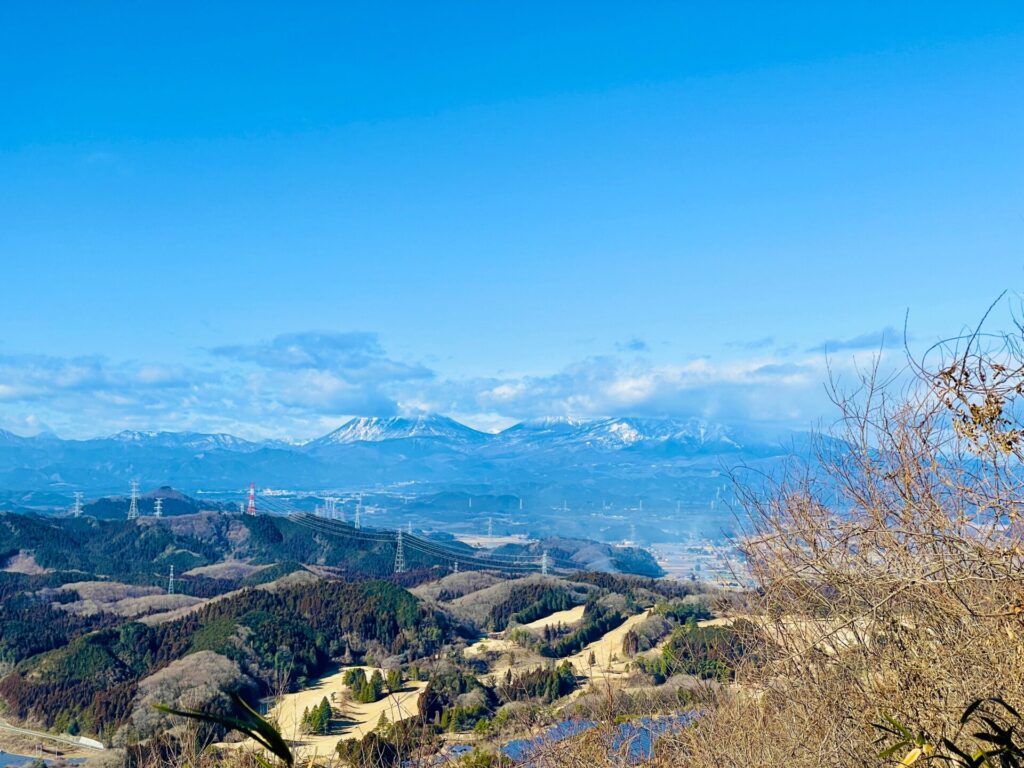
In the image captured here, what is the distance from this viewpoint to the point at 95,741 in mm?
38750

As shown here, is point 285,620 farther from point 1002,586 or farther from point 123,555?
point 123,555

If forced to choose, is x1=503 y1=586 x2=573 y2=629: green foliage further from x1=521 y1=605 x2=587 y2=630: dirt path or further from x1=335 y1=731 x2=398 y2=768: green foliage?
x1=335 y1=731 x2=398 y2=768: green foliage

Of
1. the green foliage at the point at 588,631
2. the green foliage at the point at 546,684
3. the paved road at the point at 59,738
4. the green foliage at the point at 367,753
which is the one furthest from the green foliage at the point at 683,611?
the green foliage at the point at 367,753

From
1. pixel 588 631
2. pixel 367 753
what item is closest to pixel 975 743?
pixel 367 753

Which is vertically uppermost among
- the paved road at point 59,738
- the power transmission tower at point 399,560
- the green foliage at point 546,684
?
the green foliage at point 546,684

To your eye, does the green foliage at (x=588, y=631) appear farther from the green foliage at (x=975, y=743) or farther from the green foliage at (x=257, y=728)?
the green foliage at (x=257, y=728)

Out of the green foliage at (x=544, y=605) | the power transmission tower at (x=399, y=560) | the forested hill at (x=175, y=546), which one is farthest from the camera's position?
the power transmission tower at (x=399, y=560)

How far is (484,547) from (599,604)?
91.1 metres

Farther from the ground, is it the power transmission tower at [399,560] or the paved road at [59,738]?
the power transmission tower at [399,560]

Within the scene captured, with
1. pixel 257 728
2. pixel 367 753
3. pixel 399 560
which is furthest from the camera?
pixel 399 560

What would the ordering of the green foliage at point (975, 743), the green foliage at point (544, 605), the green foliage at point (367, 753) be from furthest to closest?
Result: the green foliage at point (544, 605) → the green foliage at point (367, 753) → the green foliage at point (975, 743)

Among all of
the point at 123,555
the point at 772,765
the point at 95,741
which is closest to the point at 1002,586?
the point at 772,765

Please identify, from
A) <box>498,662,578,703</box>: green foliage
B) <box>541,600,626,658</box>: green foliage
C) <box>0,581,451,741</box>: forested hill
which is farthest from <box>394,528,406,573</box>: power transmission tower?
<box>498,662,578,703</box>: green foliage

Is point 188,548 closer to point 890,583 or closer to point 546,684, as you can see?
point 546,684
